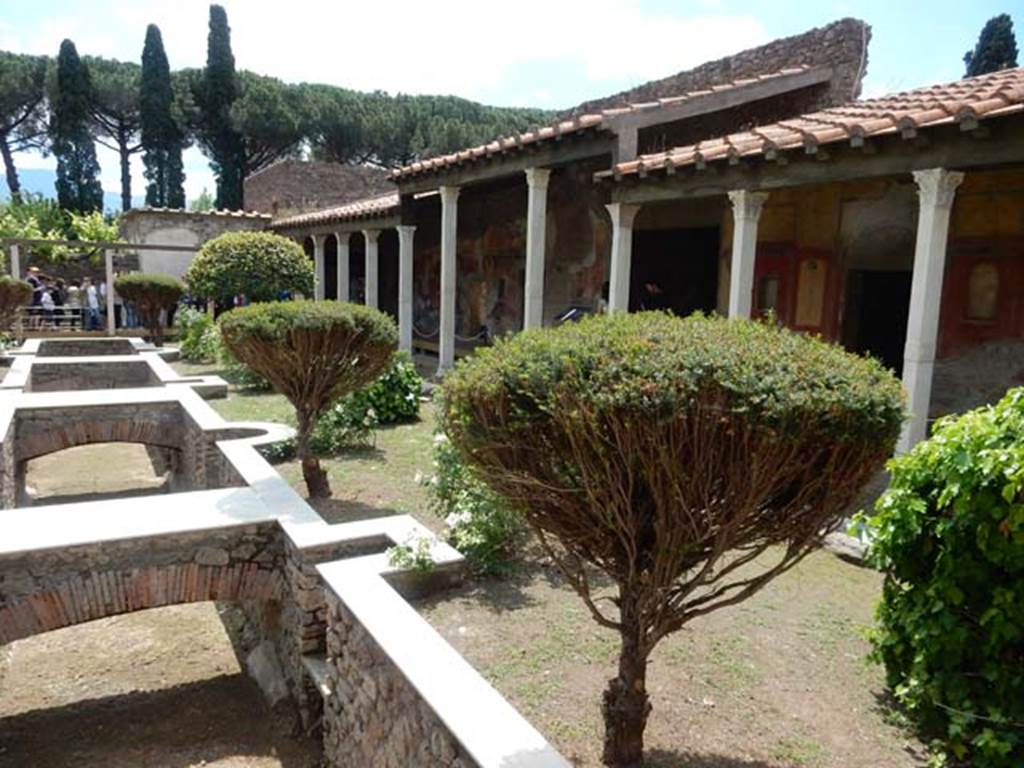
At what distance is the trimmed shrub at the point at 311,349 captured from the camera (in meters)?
6.59

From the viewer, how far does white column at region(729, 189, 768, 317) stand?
25.8 ft

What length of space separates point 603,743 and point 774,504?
52.6 inches

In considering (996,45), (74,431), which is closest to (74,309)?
(74,431)

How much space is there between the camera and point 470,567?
5.20m

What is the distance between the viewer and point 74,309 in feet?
72.9

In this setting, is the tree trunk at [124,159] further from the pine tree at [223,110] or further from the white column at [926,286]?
the white column at [926,286]

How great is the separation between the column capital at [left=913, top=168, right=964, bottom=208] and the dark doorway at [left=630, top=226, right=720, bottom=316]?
16.4 feet

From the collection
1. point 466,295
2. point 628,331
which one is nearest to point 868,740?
point 628,331

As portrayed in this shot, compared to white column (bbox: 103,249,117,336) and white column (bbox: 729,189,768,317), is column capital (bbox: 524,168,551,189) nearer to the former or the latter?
white column (bbox: 729,189,768,317)

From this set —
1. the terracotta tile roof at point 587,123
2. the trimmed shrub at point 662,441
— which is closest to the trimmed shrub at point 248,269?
the terracotta tile roof at point 587,123

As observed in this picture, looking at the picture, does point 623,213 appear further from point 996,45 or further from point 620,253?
point 996,45

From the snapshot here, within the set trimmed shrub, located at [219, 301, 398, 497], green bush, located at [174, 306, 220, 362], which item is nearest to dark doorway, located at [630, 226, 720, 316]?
trimmed shrub, located at [219, 301, 398, 497]

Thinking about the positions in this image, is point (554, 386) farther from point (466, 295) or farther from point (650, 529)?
point (466, 295)

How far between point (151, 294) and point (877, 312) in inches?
652
